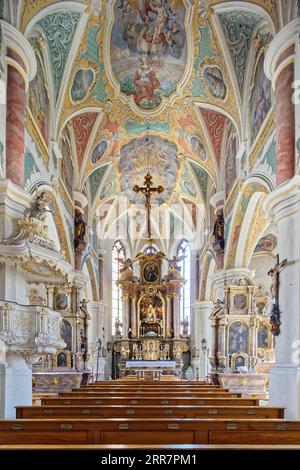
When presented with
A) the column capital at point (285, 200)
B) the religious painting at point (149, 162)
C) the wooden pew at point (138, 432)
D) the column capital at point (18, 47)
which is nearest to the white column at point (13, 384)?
the wooden pew at point (138, 432)

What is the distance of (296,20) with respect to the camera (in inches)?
383

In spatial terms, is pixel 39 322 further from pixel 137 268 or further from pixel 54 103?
pixel 137 268

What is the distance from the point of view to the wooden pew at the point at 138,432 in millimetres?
5789

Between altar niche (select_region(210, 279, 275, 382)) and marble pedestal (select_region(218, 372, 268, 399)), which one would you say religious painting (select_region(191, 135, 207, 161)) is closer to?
altar niche (select_region(210, 279, 275, 382))

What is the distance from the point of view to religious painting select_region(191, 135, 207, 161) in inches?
739

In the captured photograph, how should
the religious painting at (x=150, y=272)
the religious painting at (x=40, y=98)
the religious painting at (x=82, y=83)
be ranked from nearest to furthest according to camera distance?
the religious painting at (x=40, y=98) → the religious painting at (x=82, y=83) → the religious painting at (x=150, y=272)

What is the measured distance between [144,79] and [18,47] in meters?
7.42

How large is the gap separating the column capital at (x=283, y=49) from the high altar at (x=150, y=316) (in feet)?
54.2

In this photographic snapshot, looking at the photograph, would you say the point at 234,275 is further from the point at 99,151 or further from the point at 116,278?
the point at 116,278

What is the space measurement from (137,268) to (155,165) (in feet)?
29.9

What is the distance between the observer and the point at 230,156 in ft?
57.1

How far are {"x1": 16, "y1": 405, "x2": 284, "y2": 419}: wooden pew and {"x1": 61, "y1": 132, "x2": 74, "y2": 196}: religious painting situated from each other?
10124 mm

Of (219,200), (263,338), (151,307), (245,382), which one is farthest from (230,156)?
(151,307)

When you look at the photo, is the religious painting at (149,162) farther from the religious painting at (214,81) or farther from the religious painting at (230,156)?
the religious painting at (214,81)
